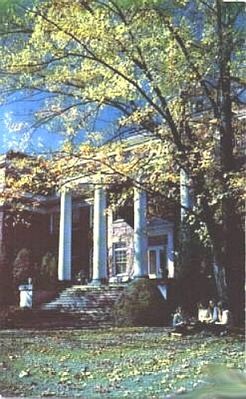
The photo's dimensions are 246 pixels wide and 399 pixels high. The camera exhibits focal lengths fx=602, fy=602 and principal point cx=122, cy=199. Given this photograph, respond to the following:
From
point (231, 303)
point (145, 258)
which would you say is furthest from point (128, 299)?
point (231, 303)

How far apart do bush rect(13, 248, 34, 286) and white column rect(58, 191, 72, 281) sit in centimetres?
16

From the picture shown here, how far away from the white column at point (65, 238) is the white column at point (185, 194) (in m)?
0.57

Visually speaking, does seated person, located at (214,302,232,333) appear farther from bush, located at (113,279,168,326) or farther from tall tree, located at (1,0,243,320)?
bush, located at (113,279,168,326)

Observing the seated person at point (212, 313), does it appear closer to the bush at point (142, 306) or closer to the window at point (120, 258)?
the bush at point (142, 306)

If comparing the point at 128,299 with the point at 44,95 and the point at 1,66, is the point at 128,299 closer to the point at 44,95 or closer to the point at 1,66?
the point at 44,95

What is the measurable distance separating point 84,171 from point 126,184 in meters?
0.23

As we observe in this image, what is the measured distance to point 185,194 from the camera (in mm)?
2885

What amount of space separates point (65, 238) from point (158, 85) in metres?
0.89

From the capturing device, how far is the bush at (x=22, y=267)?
303 cm

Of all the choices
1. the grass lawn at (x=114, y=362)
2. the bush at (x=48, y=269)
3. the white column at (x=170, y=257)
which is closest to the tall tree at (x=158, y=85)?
the white column at (x=170, y=257)

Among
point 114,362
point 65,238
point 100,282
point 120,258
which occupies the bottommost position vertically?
point 114,362

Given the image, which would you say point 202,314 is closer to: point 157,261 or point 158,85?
point 157,261

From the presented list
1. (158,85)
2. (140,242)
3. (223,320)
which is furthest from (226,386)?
(158,85)

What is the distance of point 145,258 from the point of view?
285 cm
